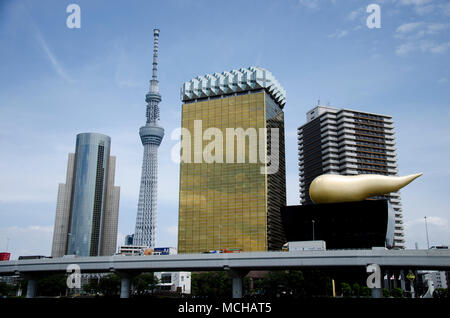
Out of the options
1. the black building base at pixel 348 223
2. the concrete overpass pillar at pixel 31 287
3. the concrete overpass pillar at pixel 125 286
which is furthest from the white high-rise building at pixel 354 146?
the concrete overpass pillar at pixel 31 287

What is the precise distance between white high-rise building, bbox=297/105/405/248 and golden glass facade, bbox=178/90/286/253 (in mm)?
15459

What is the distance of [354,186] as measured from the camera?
71625mm

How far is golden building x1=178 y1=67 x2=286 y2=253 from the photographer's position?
160000 millimetres

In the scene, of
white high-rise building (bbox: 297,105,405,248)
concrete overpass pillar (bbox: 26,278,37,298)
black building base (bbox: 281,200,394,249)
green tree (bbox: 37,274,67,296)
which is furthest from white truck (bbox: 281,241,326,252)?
white high-rise building (bbox: 297,105,405,248)

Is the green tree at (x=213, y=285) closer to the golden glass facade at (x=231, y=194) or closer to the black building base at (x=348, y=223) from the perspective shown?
the black building base at (x=348, y=223)

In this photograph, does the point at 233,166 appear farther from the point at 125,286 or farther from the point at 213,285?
the point at 125,286

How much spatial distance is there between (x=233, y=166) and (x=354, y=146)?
46091mm

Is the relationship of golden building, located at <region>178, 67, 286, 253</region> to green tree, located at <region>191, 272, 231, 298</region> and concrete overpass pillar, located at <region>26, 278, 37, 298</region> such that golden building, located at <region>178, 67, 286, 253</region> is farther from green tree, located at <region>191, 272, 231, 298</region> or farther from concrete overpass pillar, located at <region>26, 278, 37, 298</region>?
concrete overpass pillar, located at <region>26, 278, 37, 298</region>

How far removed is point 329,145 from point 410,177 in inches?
4017

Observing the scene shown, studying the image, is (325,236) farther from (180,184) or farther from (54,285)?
(180,184)

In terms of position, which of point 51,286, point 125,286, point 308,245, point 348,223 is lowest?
point 51,286

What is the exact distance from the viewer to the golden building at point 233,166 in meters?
160

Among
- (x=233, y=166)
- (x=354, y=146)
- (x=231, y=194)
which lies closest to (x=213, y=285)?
(x=231, y=194)

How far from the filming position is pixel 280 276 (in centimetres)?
10800
